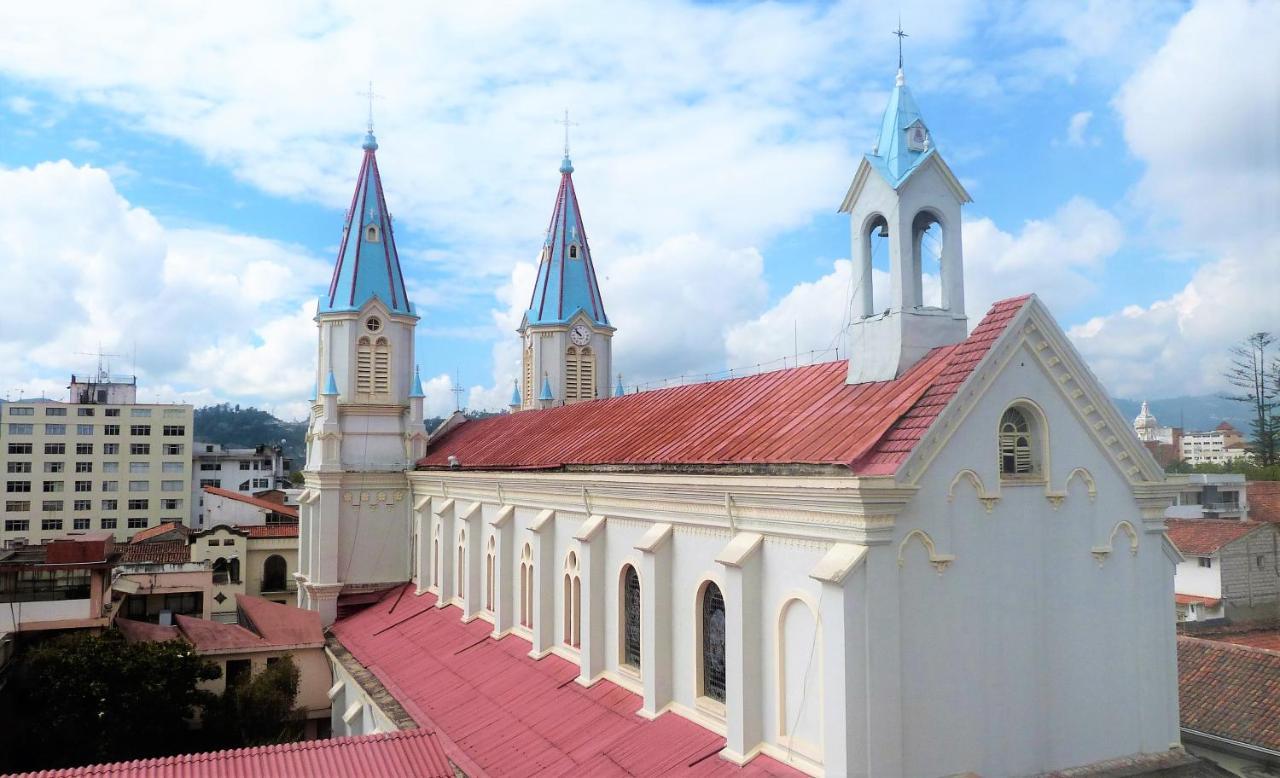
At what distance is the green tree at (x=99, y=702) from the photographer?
2458 centimetres

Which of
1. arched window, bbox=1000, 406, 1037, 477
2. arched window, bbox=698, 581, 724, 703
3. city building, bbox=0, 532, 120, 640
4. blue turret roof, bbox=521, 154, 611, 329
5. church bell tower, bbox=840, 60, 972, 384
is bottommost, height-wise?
city building, bbox=0, 532, 120, 640

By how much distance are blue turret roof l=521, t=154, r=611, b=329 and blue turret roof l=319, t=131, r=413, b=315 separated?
6.79m

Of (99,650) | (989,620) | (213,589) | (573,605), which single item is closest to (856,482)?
(989,620)

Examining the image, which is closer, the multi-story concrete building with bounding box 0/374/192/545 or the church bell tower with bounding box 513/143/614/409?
the church bell tower with bounding box 513/143/614/409

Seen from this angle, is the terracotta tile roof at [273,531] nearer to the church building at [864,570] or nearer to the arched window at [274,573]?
the arched window at [274,573]

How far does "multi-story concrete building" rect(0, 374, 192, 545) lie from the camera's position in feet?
235

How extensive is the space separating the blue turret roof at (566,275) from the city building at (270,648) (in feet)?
51.2

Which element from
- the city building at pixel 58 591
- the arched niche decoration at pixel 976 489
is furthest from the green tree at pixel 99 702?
the arched niche decoration at pixel 976 489

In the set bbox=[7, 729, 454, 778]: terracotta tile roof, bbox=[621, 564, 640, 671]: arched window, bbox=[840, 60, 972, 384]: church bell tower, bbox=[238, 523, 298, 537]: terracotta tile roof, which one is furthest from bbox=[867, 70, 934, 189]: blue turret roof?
bbox=[238, 523, 298, 537]: terracotta tile roof

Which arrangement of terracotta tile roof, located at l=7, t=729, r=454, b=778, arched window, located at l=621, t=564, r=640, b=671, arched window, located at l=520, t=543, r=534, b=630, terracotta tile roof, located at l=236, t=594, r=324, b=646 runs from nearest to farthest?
1. terracotta tile roof, located at l=7, t=729, r=454, b=778
2. arched window, located at l=621, t=564, r=640, b=671
3. arched window, located at l=520, t=543, r=534, b=630
4. terracotta tile roof, located at l=236, t=594, r=324, b=646

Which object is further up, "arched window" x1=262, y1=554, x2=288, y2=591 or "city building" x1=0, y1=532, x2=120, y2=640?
"city building" x1=0, y1=532, x2=120, y2=640

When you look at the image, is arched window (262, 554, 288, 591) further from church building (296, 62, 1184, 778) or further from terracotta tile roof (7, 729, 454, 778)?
terracotta tile roof (7, 729, 454, 778)

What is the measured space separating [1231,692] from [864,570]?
48.9 ft

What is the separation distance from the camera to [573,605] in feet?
65.6
